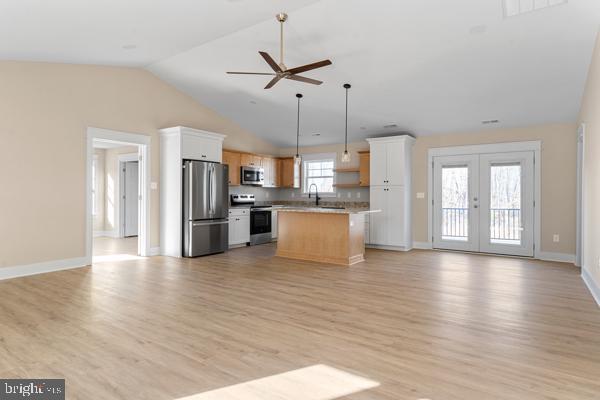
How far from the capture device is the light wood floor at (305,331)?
2.15 metres

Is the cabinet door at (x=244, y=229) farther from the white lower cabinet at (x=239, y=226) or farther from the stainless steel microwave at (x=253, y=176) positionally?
the stainless steel microwave at (x=253, y=176)

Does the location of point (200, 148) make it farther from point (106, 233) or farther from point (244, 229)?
point (106, 233)

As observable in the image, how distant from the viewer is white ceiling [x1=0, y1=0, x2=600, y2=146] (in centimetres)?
388

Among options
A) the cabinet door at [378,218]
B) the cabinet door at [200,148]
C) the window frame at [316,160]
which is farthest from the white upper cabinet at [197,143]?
the cabinet door at [378,218]

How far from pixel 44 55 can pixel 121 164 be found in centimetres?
498

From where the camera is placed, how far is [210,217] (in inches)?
263

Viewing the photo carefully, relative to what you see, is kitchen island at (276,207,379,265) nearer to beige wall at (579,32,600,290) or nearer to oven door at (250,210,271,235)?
oven door at (250,210,271,235)

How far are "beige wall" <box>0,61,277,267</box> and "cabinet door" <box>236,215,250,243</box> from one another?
106 inches

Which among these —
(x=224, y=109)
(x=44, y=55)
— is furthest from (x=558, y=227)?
(x=44, y=55)

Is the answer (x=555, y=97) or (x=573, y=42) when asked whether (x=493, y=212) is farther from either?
(x=573, y=42)

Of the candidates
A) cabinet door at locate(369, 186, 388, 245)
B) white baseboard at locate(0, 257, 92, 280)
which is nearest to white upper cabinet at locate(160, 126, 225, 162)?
white baseboard at locate(0, 257, 92, 280)

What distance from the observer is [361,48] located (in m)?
4.87

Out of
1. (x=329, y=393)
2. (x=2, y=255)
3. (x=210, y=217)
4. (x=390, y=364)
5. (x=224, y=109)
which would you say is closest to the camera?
(x=329, y=393)

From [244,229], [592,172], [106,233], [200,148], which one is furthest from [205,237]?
[592,172]
